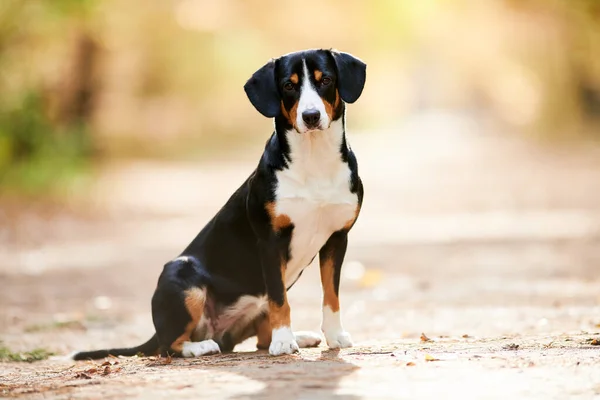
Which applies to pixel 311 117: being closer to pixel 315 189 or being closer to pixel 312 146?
pixel 312 146

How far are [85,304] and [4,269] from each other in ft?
9.66

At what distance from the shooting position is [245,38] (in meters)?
41.8

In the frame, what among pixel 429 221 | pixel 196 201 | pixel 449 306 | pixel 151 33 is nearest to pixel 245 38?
pixel 151 33

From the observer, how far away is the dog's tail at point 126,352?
19.7 feet

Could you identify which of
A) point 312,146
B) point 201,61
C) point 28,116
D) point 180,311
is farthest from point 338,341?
point 201,61

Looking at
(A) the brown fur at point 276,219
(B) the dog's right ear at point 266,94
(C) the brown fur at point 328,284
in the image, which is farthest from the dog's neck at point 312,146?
(C) the brown fur at point 328,284

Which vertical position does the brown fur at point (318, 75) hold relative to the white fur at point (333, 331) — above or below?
above

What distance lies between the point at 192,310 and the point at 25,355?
5.67 feet

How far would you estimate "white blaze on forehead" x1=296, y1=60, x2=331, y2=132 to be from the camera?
16.8 ft

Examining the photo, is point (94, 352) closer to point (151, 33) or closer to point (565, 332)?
point (565, 332)

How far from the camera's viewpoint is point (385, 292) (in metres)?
9.60

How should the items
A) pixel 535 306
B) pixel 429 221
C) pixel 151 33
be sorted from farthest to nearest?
pixel 151 33 < pixel 429 221 < pixel 535 306

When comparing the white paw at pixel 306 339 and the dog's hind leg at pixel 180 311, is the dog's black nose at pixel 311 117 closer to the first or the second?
the dog's hind leg at pixel 180 311

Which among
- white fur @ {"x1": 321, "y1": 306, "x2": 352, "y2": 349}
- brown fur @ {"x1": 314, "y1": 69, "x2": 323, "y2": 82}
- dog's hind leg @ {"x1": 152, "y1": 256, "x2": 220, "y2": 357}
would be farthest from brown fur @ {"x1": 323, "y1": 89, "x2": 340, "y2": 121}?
dog's hind leg @ {"x1": 152, "y1": 256, "x2": 220, "y2": 357}
